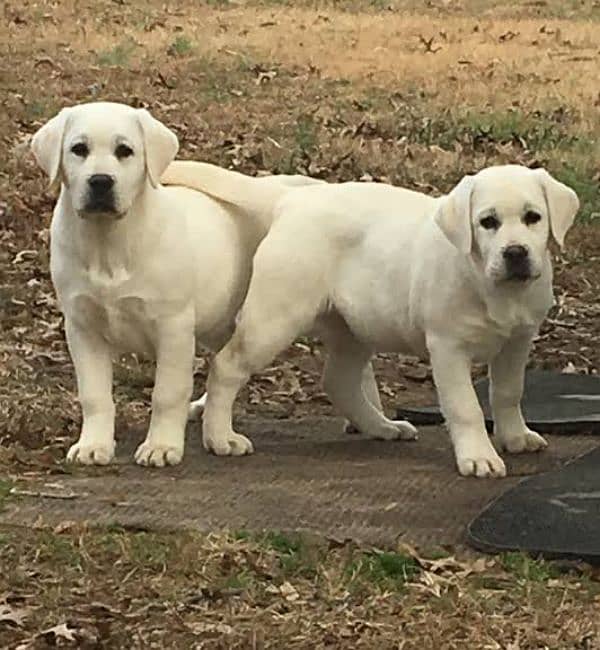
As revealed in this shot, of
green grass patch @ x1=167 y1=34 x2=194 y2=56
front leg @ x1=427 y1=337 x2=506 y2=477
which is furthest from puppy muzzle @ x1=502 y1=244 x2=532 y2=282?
green grass patch @ x1=167 y1=34 x2=194 y2=56

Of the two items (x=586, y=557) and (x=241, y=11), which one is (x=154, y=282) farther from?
(x=241, y=11)

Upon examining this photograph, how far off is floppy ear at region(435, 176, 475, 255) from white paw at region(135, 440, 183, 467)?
1.18 metres

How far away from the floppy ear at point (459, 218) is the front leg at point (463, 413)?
1.12ft

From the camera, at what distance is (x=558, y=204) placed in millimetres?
5898

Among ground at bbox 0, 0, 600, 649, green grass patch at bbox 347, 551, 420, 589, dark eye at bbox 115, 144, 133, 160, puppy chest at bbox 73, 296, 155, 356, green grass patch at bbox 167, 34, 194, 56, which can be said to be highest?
dark eye at bbox 115, 144, 133, 160

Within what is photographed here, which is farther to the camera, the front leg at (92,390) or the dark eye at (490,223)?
the front leg at (92,390)

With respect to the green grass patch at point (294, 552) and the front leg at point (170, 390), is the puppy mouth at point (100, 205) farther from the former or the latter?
the green grass patch at point (294, 552)

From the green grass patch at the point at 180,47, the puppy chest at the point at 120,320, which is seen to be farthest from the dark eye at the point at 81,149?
the green grass patch at the point at 180,47

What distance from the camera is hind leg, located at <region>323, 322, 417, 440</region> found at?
677cm

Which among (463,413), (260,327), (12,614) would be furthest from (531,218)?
(12,614)

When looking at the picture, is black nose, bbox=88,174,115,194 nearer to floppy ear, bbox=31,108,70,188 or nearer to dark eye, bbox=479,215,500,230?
floppy ear, bbox=31,108,70,188

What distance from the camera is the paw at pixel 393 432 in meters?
6.80

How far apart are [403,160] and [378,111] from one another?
2274mm

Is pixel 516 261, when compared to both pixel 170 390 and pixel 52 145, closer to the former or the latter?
pixel 170 390
